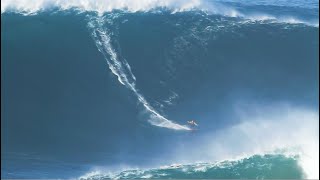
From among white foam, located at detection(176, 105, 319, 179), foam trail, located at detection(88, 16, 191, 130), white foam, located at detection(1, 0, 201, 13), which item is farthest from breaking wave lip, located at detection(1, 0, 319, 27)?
white foam, located at detection(176, 105, 319, 179)

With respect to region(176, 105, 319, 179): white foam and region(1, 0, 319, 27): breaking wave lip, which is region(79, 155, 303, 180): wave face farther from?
region(1, 0, 319, 27): breaking wave lip

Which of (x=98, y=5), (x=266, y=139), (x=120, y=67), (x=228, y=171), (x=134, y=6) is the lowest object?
(x=228, y=171)

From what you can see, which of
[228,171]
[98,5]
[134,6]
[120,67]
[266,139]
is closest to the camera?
[228,171]

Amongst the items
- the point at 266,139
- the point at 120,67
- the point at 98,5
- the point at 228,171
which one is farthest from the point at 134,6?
the point at 228,171

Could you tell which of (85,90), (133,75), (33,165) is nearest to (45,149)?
(33,165)

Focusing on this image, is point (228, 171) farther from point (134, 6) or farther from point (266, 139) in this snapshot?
point (134, 6)
